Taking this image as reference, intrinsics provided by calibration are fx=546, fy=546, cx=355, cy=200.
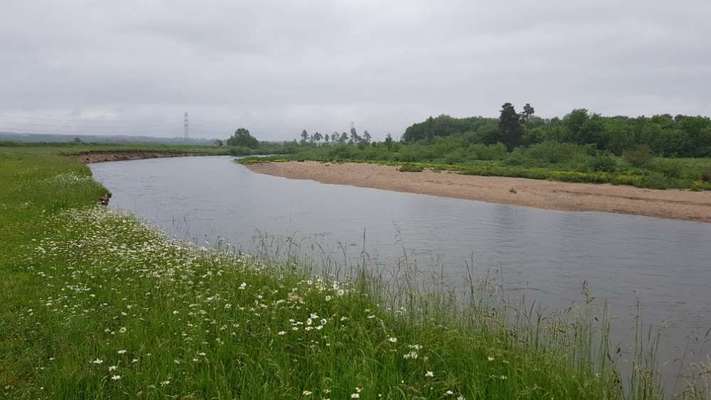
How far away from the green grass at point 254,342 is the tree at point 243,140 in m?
177

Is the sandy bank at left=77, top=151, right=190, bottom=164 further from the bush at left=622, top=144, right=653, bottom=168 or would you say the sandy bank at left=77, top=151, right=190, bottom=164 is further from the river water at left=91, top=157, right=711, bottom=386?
the bush at left=622, top=144, right=653, bottom=168

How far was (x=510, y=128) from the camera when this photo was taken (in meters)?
83.4

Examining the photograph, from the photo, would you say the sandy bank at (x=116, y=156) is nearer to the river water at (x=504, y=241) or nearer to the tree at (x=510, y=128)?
the river water at (x=504, y=241)

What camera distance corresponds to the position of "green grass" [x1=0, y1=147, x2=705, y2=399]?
5.94 meters

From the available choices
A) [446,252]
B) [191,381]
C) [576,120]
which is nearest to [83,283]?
[191,381]

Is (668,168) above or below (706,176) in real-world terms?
above

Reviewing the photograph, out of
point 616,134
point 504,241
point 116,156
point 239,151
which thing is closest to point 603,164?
point 616,134

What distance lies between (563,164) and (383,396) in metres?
55.9

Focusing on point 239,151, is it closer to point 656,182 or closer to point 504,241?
point 656,182

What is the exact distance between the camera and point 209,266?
11500 millimetres

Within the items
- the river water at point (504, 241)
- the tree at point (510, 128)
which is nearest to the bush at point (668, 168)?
the river water at point (504, 241)

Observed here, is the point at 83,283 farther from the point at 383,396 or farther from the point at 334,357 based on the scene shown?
the point at 383,396

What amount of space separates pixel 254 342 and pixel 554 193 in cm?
3444

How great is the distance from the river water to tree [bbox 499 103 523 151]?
1964 inches
